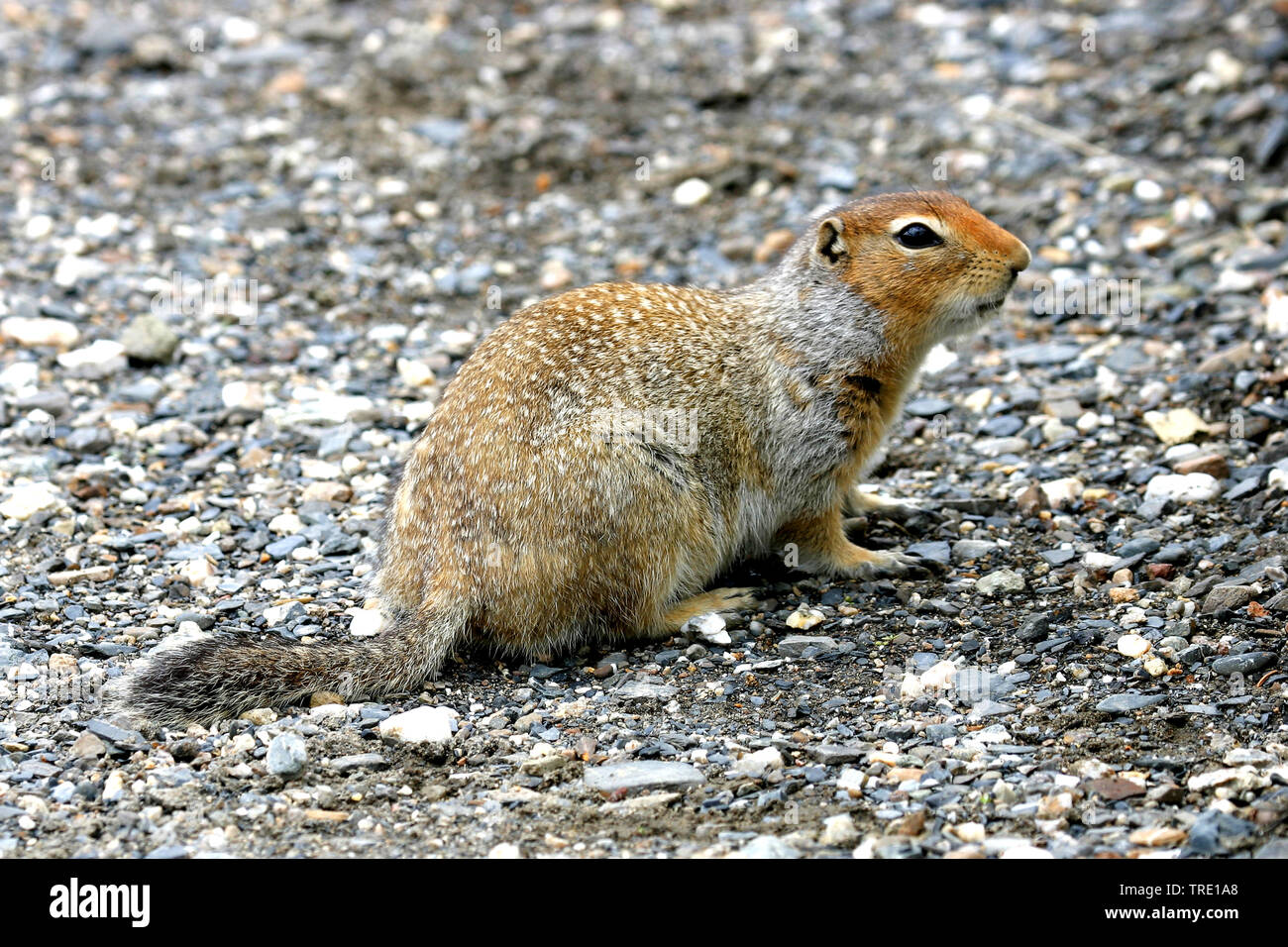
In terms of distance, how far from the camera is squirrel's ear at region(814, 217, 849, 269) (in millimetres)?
6539

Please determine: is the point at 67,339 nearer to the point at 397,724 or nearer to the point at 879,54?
the point at 397,724

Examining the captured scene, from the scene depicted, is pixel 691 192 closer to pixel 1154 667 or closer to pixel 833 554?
pixel 833 554

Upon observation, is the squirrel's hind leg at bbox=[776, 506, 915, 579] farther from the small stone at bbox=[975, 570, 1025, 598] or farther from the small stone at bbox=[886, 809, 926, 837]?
the small stone at bbox=[886, 809, 926, 837]

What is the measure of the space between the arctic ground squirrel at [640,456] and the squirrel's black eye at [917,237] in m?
0.01

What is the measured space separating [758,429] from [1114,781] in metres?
2.41

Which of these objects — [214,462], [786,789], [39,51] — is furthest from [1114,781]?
[39,51]

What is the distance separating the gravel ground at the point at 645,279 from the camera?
4.84m

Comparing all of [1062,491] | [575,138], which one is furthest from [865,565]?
[575,138]

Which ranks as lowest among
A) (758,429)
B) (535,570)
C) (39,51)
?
(535,570)

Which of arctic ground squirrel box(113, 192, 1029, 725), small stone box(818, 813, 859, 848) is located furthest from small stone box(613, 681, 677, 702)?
small stone box(818, 813, 859, 848)

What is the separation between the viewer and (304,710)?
18.0 feet

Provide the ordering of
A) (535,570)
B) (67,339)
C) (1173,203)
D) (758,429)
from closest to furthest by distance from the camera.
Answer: (535,570) → (758,429) → (67,339) → (1173,203)

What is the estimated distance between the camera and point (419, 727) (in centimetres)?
530

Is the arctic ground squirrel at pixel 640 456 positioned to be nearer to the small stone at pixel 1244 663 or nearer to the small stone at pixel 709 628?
the small stone at pixel 709 628
